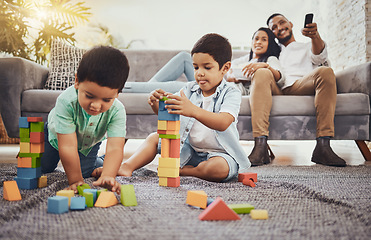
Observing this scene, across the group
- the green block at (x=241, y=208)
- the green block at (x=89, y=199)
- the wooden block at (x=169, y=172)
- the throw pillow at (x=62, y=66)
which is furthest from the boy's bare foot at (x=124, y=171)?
the throw pillow at (x=62, y=66)

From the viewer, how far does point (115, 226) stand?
614 mm

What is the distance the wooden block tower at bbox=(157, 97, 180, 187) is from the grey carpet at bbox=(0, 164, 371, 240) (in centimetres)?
5

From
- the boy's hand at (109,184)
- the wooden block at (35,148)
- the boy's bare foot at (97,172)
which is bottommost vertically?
the boy's bare foot at (97,172)

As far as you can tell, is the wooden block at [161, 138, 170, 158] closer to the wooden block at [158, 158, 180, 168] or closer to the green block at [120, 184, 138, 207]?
the wooden block at [158, 158, 180, 168]

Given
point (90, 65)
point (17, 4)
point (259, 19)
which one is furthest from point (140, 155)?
point (259, 19)

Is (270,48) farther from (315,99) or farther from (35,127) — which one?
(35,127)

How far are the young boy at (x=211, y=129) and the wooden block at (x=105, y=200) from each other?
415mm

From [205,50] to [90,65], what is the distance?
0.45 metres

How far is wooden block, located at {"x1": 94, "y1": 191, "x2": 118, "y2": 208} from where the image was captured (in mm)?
771

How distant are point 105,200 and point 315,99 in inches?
57.5

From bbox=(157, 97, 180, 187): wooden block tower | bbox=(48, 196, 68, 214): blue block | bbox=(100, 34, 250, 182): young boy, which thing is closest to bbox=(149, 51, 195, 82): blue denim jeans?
bbox=(100, 34, 250, 182): young boy

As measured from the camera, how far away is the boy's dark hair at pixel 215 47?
120 cm

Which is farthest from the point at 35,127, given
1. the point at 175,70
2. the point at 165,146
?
the point at 175,70

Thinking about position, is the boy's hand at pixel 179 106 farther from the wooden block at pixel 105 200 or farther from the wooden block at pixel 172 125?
the wooden block at pixel 105 200
